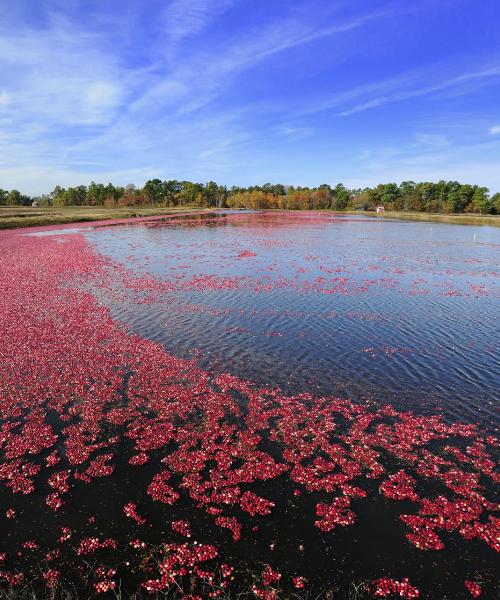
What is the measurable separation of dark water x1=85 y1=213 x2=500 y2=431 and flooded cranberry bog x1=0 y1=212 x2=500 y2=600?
0.17 metres

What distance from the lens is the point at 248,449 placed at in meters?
12.5

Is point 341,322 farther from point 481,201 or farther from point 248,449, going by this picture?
point 481,201

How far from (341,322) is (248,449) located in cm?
1435

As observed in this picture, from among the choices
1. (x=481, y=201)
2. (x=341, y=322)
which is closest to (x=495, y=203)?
(x=481, y=201)

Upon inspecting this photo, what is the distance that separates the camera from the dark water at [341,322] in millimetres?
17031

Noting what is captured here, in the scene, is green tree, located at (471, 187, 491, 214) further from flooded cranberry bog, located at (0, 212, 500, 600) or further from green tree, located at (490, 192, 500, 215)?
flooded cranberry bog, located at (0, 212, 500, 600)

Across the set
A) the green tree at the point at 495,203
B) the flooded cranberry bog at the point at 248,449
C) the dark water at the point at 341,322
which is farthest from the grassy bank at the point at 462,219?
the flooded cranberry bog at the point at 248,449

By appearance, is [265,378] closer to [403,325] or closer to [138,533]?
[138,533]

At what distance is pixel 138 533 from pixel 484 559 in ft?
27.4

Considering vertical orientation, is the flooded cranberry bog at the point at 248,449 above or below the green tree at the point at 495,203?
below

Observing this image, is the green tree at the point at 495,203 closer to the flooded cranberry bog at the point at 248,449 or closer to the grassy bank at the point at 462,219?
the grassy bank at the point at 462,219

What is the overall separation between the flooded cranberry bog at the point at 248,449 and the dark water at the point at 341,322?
167 millimetres

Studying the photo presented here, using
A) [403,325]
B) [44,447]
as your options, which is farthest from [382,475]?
[403,325]

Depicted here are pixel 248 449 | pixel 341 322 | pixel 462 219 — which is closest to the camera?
pixel 248 449
